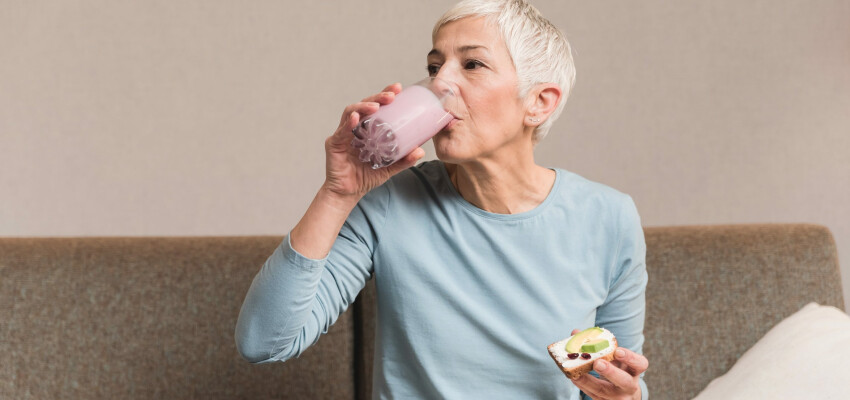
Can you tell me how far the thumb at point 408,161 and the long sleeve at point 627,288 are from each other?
0.48m

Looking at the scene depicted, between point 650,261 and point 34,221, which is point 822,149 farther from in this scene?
point 34,221

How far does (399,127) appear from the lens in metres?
1.06

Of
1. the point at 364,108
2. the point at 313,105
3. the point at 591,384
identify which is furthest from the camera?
the point at 313,105

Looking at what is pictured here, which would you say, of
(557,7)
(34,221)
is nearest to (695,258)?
(557,7)

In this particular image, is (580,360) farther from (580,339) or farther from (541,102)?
(541,102)

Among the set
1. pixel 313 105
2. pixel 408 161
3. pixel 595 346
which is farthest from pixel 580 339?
pixel 313 105

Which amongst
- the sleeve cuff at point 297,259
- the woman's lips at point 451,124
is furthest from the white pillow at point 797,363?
the sleeve cuff at point 297,259

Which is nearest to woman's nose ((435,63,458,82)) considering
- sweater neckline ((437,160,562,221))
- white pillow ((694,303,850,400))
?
sweater neckline ((437,160,562,221))

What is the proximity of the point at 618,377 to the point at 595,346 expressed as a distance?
0.06 metres

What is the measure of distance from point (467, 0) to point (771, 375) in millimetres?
968

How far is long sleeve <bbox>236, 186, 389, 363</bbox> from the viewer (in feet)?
3.67

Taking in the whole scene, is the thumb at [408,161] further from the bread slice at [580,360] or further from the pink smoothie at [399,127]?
the bread slice at [580,360]

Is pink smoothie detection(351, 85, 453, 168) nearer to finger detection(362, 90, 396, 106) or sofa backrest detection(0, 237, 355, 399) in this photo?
finger detection(362, 90, 396, 106)

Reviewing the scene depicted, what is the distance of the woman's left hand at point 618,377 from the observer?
3.57 ft
